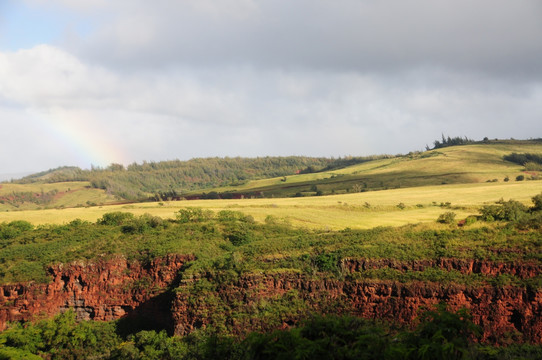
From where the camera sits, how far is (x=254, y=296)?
32656 mm

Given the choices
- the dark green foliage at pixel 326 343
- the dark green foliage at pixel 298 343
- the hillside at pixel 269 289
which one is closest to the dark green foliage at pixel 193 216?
the hillside at pixel 269 289

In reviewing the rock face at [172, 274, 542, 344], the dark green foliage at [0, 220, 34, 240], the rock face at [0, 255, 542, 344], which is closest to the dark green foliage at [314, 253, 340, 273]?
the rock face at [0, 255, 542, 344]

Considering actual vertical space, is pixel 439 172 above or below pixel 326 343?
above

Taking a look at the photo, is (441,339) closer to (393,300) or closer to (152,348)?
(393,300)

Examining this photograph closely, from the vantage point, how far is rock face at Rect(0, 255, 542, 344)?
2850 centimetres

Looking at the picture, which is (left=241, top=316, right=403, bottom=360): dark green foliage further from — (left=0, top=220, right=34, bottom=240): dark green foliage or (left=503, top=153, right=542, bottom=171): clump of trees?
(left=503, top=153, right=542, bottom=171): clump of trees

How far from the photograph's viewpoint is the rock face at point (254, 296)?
1122 inches

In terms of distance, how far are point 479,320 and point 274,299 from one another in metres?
13.0

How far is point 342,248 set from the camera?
35.5 metres

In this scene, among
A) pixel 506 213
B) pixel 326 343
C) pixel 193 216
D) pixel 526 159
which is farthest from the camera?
pixel 526 159

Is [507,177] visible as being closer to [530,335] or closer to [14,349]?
[530,335]

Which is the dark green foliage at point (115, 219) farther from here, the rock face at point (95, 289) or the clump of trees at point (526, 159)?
the clump of trees at point (526, 159)

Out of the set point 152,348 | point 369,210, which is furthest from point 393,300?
point 369,210

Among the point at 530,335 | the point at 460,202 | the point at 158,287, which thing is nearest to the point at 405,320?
the point at 530,335
